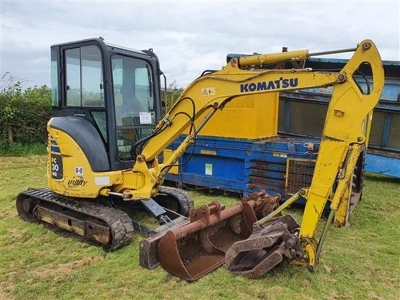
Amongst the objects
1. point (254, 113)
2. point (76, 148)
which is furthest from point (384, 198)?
point (76, 148)

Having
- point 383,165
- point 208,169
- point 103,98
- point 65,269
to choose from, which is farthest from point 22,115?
point 383,165

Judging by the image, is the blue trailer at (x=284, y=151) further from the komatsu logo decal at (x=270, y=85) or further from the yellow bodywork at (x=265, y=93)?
the komatsu logo decal at (x=270, y=85)

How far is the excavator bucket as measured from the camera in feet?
12.0

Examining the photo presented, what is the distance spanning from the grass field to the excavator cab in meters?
0.94

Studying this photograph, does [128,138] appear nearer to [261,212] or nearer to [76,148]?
[76,148]

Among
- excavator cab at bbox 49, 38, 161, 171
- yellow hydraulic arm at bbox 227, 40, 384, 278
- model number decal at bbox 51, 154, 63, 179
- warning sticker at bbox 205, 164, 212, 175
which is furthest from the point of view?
warning sticker at bbox 205, 164, 212, 175

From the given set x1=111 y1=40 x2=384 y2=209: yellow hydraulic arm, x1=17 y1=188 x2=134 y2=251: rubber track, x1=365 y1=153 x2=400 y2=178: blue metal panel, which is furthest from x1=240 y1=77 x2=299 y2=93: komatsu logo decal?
x1=365 y1=153 x2=400 y2=178: blue metal panel

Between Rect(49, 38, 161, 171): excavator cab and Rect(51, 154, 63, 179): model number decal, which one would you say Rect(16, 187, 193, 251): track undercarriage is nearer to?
Rect(51, 154, 63, 179): model number decal

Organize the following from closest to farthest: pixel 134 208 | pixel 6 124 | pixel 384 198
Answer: pixel 134 208
pixel 384 198
pixel 6 124

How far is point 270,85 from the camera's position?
3.78m

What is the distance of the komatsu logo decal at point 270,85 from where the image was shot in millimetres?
3690

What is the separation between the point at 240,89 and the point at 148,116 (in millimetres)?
1495

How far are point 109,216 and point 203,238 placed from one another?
1.07m

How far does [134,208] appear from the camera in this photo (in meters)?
5.54
